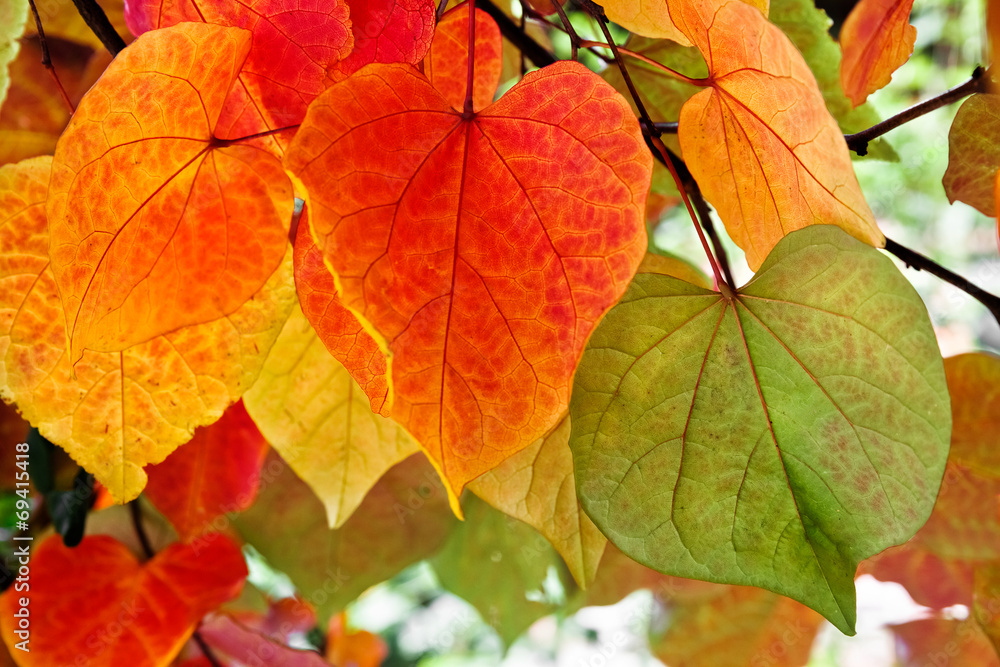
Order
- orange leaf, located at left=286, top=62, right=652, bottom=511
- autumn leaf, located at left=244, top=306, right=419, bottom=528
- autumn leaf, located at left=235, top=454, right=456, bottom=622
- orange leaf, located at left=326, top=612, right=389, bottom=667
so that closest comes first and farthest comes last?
orange leaf, located at left=286, top=62, right=652, bottom=511 → autumn leaf, located at left=244, top=306, right=419, bottom=528 → autumn leaf, located at left=235, top=454, right=456, bottom=622 → orange leaf, located at left=326, top=612, right=389, bottom=667

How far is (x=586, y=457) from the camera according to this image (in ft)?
0.63

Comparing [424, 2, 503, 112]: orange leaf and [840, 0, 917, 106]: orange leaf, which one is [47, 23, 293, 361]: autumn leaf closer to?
[424, 2, 503, 112]: orange leaf

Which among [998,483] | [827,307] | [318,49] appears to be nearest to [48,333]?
[318,49]

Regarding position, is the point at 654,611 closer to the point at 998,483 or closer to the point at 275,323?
the point at 998,483

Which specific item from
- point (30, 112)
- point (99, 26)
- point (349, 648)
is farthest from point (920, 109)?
point (349, 648)

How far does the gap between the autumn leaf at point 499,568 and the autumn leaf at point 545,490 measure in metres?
0.17

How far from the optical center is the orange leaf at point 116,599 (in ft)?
1.03

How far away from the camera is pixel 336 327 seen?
0.18 meters

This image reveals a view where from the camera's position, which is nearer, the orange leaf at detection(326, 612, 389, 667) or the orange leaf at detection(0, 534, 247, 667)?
the orange leaf at detection(0, 534, 247, 667)

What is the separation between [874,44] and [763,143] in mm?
79

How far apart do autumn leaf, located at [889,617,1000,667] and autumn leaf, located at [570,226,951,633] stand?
28 cm

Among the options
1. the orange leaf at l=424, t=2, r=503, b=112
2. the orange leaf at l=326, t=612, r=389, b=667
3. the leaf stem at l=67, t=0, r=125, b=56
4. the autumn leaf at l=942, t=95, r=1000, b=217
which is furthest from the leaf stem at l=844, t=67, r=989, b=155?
the orange leaf at l=326, t=612, r=389, b=667

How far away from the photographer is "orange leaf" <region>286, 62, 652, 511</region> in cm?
15

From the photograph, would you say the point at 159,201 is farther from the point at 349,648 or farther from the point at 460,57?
the point at 349,648
